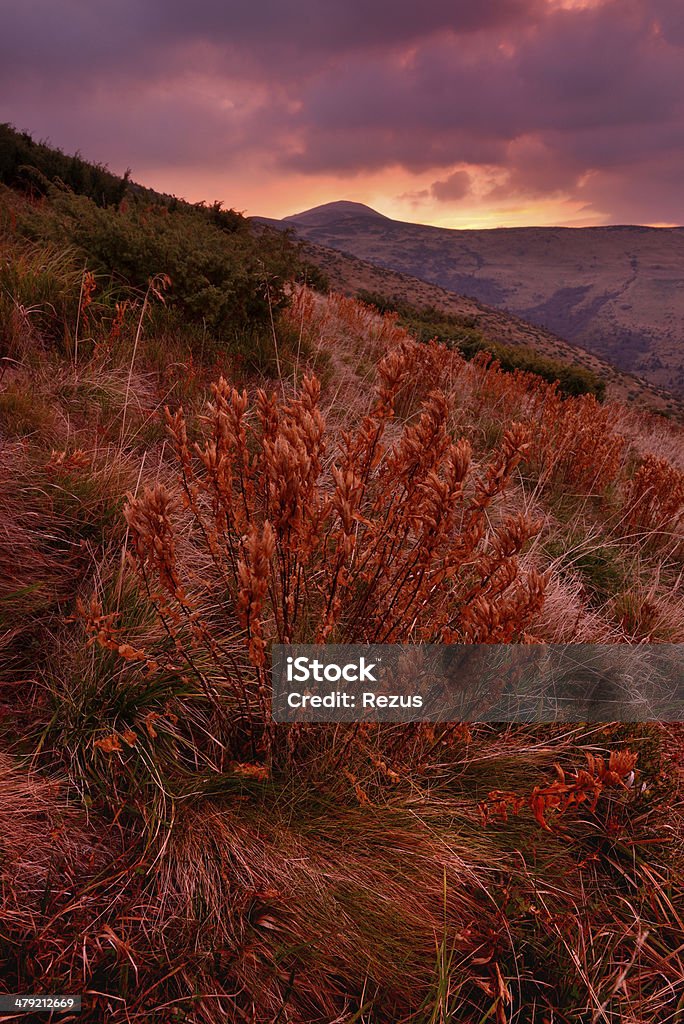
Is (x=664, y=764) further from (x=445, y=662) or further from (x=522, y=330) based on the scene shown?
(x=522, y=330)

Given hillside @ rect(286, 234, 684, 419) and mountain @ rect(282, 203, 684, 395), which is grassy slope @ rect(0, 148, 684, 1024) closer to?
hillside @ rect(286, 234, 684, 419)

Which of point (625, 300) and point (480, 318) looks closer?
point (480, 318)

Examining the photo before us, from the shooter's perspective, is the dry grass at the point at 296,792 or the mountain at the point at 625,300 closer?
the dry grass at the point at 296,792

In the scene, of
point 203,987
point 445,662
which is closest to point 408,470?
point 445,662

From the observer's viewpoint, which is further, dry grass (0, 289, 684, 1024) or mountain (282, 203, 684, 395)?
mountain (282, 203, 684, 395)

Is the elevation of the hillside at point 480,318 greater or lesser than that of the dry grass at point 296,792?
greater

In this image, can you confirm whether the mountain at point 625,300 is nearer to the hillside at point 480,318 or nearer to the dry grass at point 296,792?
the hillside at point 480,318

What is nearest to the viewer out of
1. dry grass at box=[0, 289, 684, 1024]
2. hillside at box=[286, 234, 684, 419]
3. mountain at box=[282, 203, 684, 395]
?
dry grass at box=[0, 289, 684, 1024]

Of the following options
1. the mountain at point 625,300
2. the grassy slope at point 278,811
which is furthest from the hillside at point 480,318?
the mountain at point 625,300

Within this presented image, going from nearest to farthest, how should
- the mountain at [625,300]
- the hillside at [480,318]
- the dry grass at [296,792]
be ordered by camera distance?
the dry grass at [296,792], the hillside at [480,318], the mountain at [625,300]

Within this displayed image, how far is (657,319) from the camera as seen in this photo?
484 ft

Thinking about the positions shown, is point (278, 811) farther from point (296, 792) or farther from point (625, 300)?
point (625, 300)

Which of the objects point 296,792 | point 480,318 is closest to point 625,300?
point 480,318

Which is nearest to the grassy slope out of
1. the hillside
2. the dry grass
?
the dry grass
